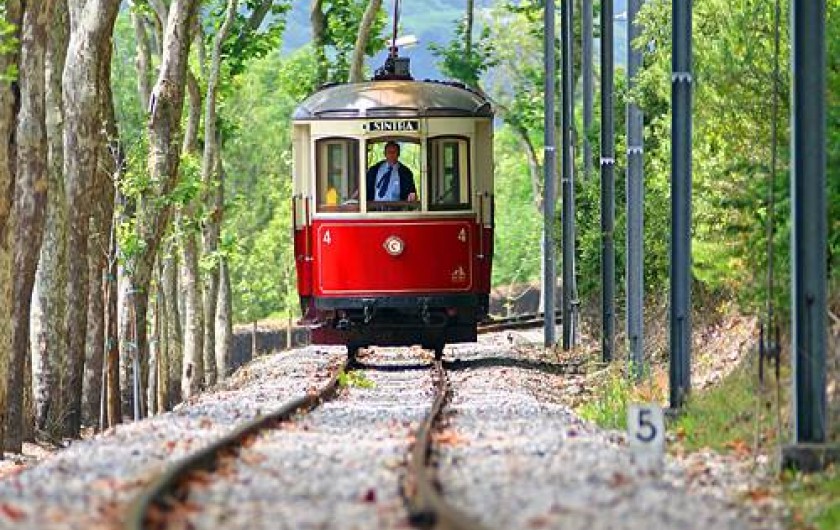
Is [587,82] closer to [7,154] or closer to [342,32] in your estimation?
[342,32]

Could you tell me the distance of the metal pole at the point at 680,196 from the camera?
20.8 metres

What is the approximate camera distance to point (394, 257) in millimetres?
29594

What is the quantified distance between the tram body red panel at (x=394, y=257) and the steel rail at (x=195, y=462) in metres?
6.65

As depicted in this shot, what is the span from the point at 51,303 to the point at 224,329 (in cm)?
2555

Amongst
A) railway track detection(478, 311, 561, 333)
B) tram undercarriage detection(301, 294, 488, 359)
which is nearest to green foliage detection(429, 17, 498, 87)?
railway track detection(478, 311, 561, 333)

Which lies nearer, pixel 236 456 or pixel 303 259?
pixel 236 456

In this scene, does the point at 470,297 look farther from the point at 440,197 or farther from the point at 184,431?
the point at 184,431

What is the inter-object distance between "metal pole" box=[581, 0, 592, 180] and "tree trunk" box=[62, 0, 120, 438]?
11.0 metres

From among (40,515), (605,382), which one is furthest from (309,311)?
(40,515)

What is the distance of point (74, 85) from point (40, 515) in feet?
67.2

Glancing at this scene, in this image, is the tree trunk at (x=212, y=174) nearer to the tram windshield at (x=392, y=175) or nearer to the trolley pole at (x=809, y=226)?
the tram windshield at (x=392, y=175)

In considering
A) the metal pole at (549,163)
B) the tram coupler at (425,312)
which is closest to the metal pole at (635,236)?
the tram coupler at (425,312)

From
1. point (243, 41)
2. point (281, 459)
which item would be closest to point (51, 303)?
point (281, 459)

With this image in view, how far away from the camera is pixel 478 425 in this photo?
19.5 meters
